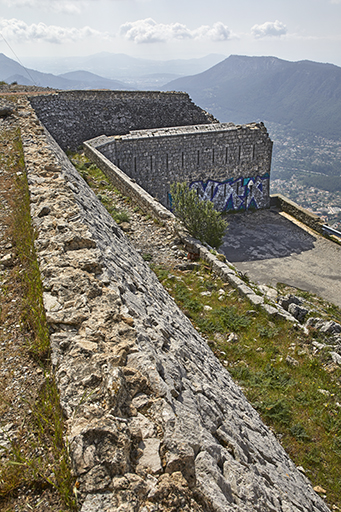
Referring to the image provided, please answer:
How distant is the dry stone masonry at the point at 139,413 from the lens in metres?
1.72

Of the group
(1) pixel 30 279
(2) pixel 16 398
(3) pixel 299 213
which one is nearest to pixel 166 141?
(3) pixel 299 213

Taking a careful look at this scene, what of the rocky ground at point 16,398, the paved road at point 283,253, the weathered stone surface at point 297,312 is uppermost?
the rocky ground at point 16,398

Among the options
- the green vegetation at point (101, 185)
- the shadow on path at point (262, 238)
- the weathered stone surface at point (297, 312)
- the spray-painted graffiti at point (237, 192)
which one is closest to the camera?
the weathered stone surface at point (297, 312)

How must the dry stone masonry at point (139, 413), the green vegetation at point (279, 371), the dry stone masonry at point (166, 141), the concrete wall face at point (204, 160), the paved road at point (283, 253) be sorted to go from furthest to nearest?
the dry stone masonry at point (166, 141), the concrete wall face at point (204, 160), the paved road at point (283, 253), the green vegetation at point (279, 371), the dry stone masonry at point (139, 413)

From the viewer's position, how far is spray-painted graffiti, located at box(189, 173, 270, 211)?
790 inches

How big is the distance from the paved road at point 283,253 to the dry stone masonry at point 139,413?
9.59 meters

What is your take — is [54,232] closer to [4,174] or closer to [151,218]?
[4,174]

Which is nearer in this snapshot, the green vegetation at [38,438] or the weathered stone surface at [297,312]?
the green vegetation at [38,438]

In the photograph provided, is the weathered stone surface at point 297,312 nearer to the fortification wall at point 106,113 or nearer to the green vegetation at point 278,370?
the green vegetation at point 278,370

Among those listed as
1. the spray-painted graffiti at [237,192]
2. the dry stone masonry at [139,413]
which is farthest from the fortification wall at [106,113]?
the dry stone masonry at [139,413]

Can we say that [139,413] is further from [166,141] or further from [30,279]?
[166,141]

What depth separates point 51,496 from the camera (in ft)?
5.71

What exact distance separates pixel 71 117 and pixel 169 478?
2088 centimetres

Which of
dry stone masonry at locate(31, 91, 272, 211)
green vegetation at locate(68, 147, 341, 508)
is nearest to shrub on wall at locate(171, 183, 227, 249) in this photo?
green vegetation at locate(68, 147, 341, 508)
